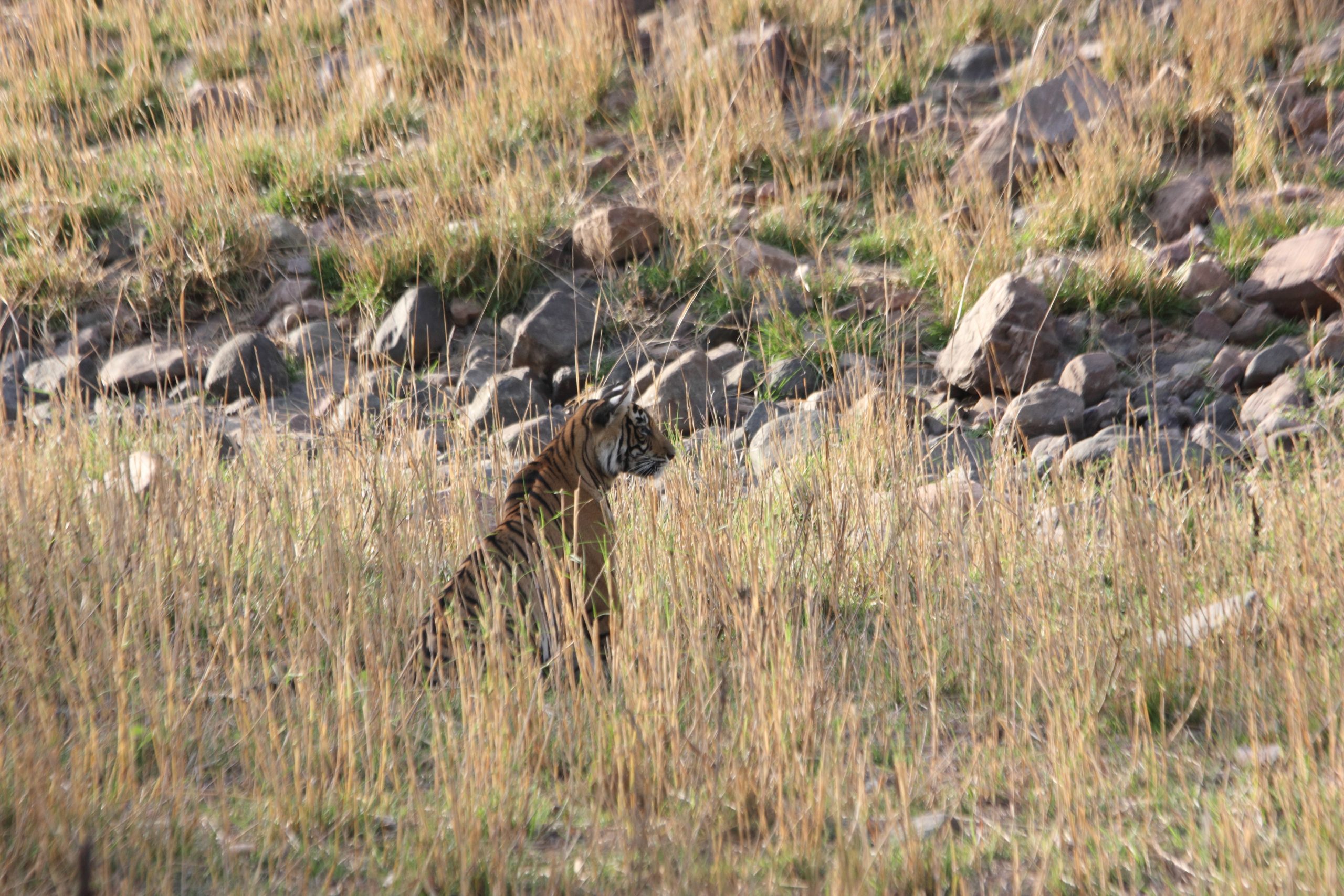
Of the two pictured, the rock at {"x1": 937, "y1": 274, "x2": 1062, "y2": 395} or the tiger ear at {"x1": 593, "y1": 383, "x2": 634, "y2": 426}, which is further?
the rock at {"x1": 937, "y1": 274, "x2": 1062, "y2": 395}

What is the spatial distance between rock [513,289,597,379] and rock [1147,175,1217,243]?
11.7ft

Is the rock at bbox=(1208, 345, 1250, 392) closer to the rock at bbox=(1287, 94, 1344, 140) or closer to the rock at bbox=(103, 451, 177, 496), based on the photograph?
A: the rock at bbox=(1287, 94, 1344, 140)

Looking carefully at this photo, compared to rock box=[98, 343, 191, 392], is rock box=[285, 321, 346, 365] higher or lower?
higher

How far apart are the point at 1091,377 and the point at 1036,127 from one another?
2.46 meters

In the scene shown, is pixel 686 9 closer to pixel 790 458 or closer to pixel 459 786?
pixel 790 458

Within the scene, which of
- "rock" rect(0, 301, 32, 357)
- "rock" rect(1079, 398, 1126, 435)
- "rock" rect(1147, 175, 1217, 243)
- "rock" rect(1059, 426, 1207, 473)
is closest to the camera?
"rock" rect(1059, 426, 1207, 473)

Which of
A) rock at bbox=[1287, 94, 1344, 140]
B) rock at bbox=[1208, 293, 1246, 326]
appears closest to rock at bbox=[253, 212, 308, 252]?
rock at bbox=[1208, 293, 1246, 326]

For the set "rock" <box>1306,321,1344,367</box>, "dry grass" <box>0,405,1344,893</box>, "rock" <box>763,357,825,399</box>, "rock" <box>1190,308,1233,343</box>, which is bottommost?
"dry grass" <box>0,405,1344,893</box>

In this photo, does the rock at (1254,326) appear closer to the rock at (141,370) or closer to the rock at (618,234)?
the rock at (618,234)

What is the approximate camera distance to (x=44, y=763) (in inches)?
89.4

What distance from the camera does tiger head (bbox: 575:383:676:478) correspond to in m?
3.80

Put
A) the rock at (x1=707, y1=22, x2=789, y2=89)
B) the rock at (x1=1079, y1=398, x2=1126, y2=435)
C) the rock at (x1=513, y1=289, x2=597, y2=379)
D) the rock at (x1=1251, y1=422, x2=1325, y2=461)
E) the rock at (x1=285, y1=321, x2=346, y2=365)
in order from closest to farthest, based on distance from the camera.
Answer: the rock at (x1=1251, y1=422, x2=1325, y2=461)
the rock at (x1=1079, y1=398, x2=1126, y2=435)
the rock at (x1=513, y1=289, x2=597, y2=379)
the rock at (x1=285, y1=321, x2=346, y2=365)
the rock at (x1=707, y1=22, x2=789, y2=89)

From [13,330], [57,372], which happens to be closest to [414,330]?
[57,372]

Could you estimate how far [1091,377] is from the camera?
5875 millimetres
